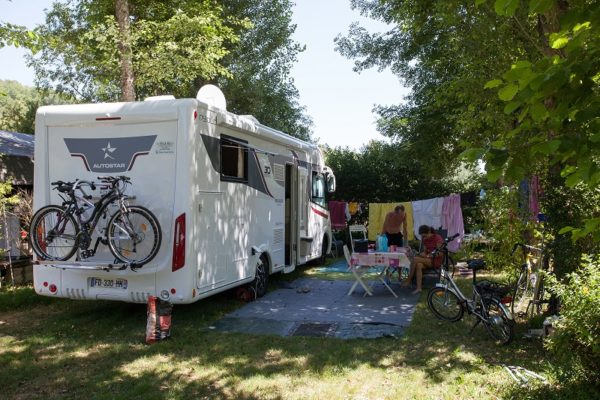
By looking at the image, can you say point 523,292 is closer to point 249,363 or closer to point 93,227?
point 249,363

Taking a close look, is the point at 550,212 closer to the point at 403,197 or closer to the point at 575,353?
the point at 575,353

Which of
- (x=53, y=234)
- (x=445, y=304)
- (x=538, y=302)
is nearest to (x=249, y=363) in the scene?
(x=445, y=304)

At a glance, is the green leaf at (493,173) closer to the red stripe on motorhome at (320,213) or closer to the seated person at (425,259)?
the seated person at (425,259)

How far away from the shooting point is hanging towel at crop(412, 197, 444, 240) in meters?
14.6

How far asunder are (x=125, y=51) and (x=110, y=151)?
550 cm

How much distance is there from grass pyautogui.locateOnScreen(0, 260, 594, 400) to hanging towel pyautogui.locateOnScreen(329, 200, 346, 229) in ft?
30.4

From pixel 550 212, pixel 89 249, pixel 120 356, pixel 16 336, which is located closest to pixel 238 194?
pixel 89 249

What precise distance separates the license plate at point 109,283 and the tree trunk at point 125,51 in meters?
5.54

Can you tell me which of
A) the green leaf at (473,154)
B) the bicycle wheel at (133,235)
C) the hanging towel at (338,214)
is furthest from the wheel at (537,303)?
the hanging towel at (338,214)

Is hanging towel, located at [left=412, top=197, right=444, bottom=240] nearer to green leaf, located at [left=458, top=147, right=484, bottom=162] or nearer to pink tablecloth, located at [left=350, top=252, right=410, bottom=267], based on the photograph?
pink tablecloth, located at [left=350, top=252, right=410, bottom=267]

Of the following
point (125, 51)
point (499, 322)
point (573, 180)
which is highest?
point (125, 51)

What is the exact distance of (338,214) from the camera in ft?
53.6

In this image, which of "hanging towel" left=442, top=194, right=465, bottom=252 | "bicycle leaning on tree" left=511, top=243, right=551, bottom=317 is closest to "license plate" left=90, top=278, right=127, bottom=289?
"bicycle leaning on tree" left=511, top=243, right=551, bottom=317

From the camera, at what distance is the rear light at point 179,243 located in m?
6.07
